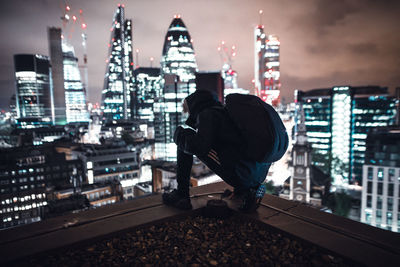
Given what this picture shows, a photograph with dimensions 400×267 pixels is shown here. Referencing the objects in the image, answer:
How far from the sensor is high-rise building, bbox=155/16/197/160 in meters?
56.6

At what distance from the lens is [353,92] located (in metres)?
54.5

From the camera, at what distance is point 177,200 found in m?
3.75

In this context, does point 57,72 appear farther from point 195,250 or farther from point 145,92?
point 195,250

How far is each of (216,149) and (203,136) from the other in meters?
0.35

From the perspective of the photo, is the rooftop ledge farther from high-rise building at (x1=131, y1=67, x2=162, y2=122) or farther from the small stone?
high-rise building at (x1=131, y1=67, x2=162, y2=122)

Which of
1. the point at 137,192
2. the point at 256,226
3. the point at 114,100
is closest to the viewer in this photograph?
the point at 256,226

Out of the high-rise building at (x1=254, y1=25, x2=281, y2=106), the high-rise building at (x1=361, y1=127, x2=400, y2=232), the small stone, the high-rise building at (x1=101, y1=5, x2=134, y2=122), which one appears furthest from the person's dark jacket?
the high-rise building at (x1=101, y1=5, x2=134, y2=122)

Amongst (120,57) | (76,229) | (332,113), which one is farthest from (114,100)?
(76,229)

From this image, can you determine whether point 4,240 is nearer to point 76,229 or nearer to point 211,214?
point 76,229

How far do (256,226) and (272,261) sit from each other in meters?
0.74

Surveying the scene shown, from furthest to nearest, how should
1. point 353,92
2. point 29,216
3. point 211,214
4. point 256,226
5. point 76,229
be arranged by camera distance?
point 353,92 < point 29,216 < point 211,214 < point 256,226 < point 76,229

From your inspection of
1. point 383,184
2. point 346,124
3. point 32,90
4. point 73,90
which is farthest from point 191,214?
point 73,90

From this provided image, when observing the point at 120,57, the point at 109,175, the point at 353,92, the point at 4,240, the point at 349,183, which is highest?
the point at 120,57

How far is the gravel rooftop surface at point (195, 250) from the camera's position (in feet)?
8.25
